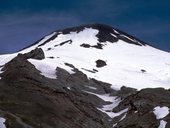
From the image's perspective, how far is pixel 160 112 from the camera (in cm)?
9894

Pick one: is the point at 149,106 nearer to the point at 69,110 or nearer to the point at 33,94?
the point at 69,110

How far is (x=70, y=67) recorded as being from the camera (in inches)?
6112

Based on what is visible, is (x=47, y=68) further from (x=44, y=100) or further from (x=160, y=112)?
(x=160, y=112)

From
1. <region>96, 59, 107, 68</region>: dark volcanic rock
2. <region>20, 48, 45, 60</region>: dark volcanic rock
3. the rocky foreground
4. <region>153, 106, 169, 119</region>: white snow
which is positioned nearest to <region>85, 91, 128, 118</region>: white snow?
the rocky foreground

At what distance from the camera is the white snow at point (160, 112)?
3777 inches

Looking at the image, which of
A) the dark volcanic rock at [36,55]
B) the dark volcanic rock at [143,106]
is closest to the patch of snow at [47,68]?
the dark volcanic rock at [36,55]

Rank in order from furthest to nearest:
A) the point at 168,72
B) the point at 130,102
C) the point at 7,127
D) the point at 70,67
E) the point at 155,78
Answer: the point at 168,72, the point at 155,78, the point at 70,67, the point at 130,102, the point at 7,127

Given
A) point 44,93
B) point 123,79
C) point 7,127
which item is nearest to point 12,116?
point 7,127

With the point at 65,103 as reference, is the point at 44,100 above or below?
above

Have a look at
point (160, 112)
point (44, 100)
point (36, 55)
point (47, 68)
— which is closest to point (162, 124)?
point (160, 112)

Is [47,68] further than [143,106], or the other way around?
[47,68]

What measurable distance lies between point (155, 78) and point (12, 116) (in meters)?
103

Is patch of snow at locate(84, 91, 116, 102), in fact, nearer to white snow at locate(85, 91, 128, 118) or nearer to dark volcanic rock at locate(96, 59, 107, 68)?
white snow at locate(85, 91, 128, 118)

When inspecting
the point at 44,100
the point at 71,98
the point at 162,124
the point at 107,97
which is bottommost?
the point at 107,97
